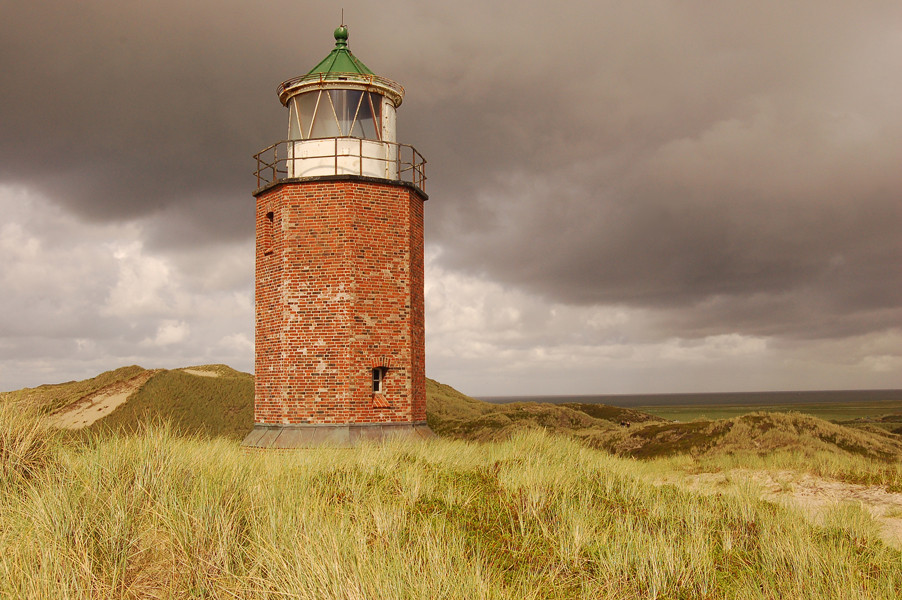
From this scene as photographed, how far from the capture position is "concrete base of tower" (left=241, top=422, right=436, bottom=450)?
14680mm

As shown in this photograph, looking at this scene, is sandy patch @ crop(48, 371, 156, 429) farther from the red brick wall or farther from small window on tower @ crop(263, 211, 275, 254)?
the red brick wall

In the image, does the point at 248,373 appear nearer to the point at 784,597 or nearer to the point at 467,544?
the point at 467,544

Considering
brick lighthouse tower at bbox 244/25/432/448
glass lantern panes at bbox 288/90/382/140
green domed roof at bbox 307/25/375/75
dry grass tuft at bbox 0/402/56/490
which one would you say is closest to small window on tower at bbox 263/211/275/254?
brick lighthouse tower at bbox 244/25/432/448

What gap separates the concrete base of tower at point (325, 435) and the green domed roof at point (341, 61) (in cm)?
847

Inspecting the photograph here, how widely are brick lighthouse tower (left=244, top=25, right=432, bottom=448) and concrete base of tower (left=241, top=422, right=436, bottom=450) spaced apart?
0.03m

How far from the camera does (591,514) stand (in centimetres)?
802

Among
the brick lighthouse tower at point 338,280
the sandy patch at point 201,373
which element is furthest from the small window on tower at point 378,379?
the sandy patch at point 201,373

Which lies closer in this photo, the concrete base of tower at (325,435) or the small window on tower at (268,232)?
the concrete base of tower at (325,435)

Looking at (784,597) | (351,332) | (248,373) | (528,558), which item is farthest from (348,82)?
(248,373)

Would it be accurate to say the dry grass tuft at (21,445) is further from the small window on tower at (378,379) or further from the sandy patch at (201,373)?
the sandy patch at (201,373)

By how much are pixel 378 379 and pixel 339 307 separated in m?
1.90

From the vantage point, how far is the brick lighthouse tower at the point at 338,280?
15.2m

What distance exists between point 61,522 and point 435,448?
25.1ft

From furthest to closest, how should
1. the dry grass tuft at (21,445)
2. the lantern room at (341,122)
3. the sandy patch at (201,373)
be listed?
the sandy patch at (201,373)
the lantern room at (341,122)
the dry grass tuft at (21,445)
